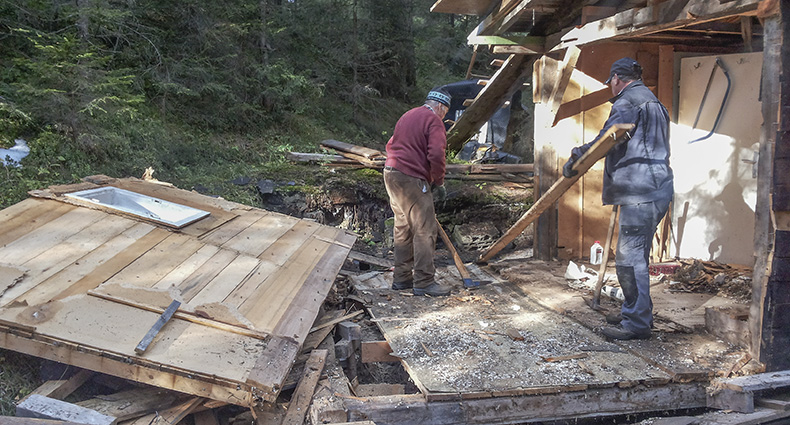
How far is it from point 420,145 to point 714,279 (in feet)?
10.7

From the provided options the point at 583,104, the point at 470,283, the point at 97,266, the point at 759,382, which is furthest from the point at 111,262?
the point at 583,104

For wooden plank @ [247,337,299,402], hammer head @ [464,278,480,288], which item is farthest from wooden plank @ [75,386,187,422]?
hammer head @ [464,278,480,288]

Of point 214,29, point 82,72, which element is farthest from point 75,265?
point 214,29

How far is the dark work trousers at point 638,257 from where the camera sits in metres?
4.10

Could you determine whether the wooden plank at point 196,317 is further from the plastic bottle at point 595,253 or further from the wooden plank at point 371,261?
the plastic bottle at point 595,253

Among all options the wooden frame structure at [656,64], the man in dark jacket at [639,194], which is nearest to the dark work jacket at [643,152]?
the man in dark jacket at [639,194]

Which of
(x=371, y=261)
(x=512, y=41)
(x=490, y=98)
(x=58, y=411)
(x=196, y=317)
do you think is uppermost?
(x=512, y=41)

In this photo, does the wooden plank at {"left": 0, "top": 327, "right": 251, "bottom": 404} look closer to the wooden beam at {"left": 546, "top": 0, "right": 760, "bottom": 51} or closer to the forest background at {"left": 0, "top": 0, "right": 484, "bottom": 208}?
the forest background at {"left": 0, "top": 0, "right": 484, "bottom": 208}

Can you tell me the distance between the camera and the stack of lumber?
374 inches

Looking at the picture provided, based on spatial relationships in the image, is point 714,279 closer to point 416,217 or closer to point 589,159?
point 589,159

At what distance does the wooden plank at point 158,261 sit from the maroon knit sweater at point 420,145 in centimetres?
217

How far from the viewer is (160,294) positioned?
10.9 feet

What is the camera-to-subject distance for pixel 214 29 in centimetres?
1020

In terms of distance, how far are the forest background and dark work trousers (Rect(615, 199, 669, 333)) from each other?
5575 mm
